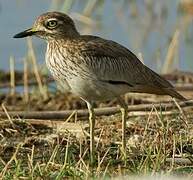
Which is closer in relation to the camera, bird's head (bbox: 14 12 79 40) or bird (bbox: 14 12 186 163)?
bird (bbox: 14 12 186 163)

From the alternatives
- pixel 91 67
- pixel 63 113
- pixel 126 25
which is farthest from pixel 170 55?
pixel 91 67

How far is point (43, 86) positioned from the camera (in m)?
10.5

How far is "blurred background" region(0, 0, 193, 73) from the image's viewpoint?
12719mm

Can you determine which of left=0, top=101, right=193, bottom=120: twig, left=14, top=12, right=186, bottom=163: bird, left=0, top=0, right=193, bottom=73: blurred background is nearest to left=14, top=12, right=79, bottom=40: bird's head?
left=14, top=12, right=186, bottom=163: bird

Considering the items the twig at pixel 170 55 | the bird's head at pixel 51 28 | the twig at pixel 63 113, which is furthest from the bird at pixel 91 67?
the twig at pixel 170 55

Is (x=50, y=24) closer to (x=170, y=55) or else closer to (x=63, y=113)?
(x=63, y=113)

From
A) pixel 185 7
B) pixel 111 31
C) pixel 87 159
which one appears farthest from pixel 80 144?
pixel 185 7

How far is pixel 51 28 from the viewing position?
7523mm

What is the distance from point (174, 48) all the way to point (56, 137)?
3839mm

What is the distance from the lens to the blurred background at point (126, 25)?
12719mm

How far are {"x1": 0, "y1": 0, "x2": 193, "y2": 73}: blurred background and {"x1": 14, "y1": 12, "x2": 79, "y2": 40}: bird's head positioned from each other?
13.5ft

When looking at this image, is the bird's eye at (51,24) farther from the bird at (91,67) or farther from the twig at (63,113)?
the twig at (63,113)

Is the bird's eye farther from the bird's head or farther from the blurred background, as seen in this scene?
the blurred background

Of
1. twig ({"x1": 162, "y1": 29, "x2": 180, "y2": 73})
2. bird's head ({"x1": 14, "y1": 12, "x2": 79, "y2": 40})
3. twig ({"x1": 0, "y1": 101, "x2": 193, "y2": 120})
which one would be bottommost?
twig ({"x1": 0, "y1": 101, "x2": 193, "y2": 120})
